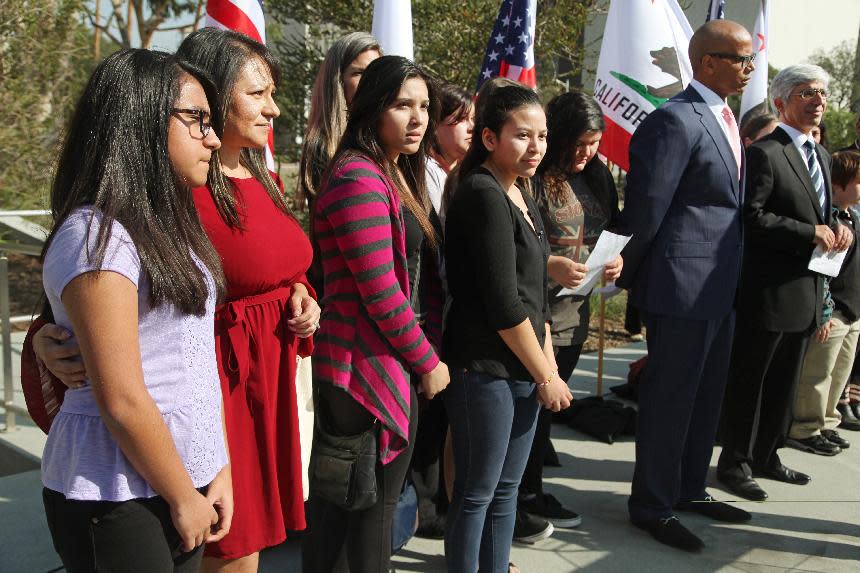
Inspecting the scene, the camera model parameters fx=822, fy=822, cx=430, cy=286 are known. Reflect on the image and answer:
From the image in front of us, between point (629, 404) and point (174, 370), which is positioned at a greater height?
point (174, 370)

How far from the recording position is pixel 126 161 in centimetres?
161

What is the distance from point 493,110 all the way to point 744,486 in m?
2.53

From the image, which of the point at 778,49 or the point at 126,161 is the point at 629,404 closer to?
the point at 126,161

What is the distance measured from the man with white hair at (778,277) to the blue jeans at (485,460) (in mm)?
1765

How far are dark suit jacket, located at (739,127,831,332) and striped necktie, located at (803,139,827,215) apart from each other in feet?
0.15

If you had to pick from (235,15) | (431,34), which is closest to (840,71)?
(431,34)

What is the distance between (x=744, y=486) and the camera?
4148 millimetres

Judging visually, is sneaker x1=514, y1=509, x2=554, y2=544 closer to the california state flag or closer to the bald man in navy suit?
the bald man in navy suit

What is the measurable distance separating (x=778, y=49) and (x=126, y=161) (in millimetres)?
37590

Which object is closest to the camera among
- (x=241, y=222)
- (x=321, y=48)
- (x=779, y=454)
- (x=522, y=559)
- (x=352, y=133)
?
(x=241, y=222)

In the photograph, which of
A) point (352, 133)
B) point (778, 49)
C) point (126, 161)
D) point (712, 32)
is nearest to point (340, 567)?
point (352, 133)

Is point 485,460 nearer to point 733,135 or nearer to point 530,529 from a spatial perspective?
point 530,529

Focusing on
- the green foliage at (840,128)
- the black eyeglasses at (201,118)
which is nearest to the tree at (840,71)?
the green foliage at (840,128)

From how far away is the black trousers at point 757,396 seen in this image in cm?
417
